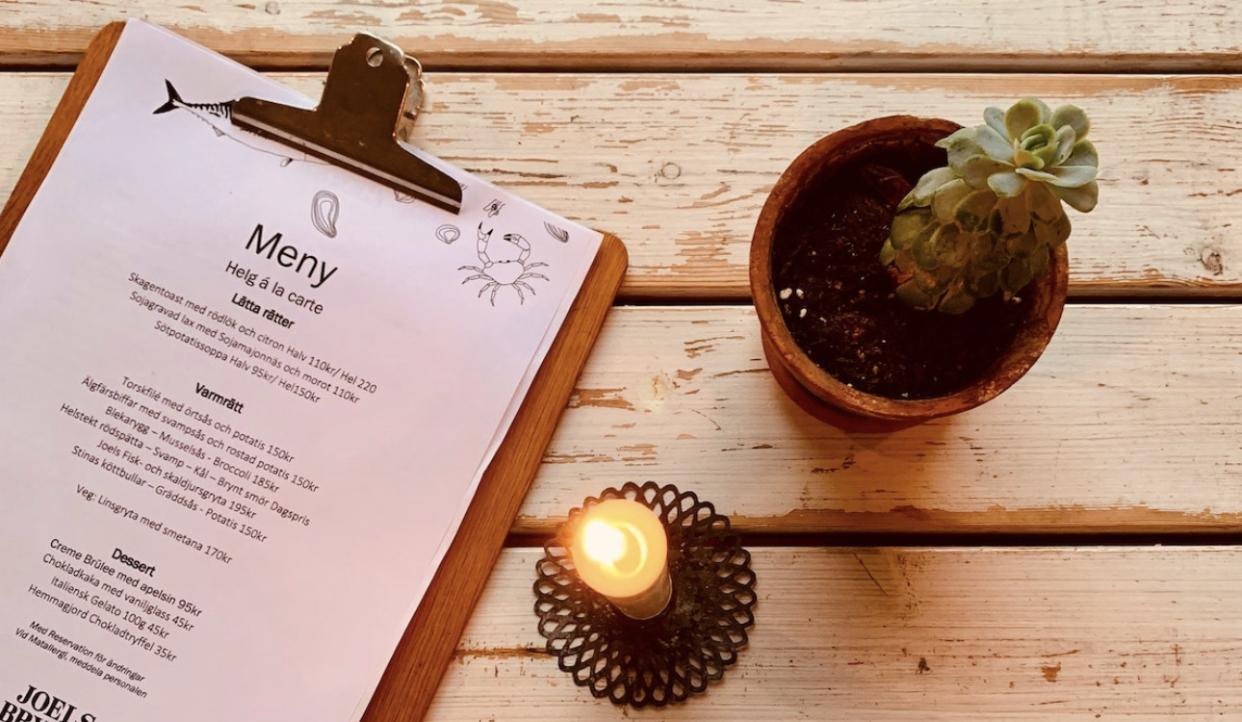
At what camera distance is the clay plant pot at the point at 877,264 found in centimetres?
53

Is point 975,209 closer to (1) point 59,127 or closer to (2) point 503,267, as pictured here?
(2) point 503,267

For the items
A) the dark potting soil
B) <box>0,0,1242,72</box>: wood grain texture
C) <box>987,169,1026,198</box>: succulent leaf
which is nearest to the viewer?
<box>987,169,1026,198</box>: succulent leaf

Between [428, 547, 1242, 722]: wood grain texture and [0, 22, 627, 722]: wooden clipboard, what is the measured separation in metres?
0.02

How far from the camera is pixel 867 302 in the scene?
0.58m

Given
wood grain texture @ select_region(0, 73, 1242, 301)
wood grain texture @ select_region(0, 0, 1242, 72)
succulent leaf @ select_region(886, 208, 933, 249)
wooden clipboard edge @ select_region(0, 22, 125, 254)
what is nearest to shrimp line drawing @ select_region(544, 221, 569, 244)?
wood grain texture @ select_region(0, 73, 1242, 301)

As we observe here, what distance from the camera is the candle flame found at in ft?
1.72

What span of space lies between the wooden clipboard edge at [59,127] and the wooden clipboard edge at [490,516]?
405 mm

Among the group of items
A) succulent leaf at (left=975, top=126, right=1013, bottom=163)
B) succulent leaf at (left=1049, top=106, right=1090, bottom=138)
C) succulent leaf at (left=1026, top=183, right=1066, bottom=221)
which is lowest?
succulent leaf at (left=1026, top=183, right=1066, bottom=221)

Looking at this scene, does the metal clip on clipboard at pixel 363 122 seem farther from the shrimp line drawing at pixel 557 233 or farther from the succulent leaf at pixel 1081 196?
the succulent leaf at pixel 1081 196

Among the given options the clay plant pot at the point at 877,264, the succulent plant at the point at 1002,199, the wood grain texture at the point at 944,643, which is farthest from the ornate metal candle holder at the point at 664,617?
the succulent plant at the point at 1002,199

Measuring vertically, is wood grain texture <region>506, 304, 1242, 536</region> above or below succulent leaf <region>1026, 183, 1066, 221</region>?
below

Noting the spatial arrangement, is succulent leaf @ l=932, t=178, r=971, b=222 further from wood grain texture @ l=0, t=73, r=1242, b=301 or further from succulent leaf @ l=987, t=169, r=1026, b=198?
wood grain texture @ l=0, t=73, r=1242, b=301

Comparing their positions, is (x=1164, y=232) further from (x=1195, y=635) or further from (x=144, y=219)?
(x=144, y=219)

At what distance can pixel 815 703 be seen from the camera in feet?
2.03
